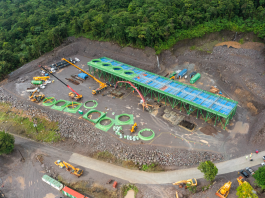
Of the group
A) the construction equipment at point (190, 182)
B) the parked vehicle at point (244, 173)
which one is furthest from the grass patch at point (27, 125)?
the parked vehicle at point (244, 173)

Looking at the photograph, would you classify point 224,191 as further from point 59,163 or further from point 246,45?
point 246,45

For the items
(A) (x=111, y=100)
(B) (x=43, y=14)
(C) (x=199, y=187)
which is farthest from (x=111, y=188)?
(B) (x=43, y=14)

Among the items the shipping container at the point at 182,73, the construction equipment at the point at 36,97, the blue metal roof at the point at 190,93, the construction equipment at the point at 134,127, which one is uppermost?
the blue metal roof at the point at 190,93

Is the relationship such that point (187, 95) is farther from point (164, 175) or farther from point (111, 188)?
point (111, 188)

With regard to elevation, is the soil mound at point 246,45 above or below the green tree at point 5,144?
above

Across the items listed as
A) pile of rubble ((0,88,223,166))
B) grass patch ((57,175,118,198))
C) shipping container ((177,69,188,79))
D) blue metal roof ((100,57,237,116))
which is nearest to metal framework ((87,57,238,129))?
blue metal roof ((100,57,237,116))

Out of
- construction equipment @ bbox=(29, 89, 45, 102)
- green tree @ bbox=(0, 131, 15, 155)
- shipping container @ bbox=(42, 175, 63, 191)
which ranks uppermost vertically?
construction equipment @ bbox=(29, 89, 45, 102)

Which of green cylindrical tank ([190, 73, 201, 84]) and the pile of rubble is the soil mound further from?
the pile of rubble

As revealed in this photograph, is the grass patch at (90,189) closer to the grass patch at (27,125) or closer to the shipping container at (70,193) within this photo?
the shipping container at (70,193)
